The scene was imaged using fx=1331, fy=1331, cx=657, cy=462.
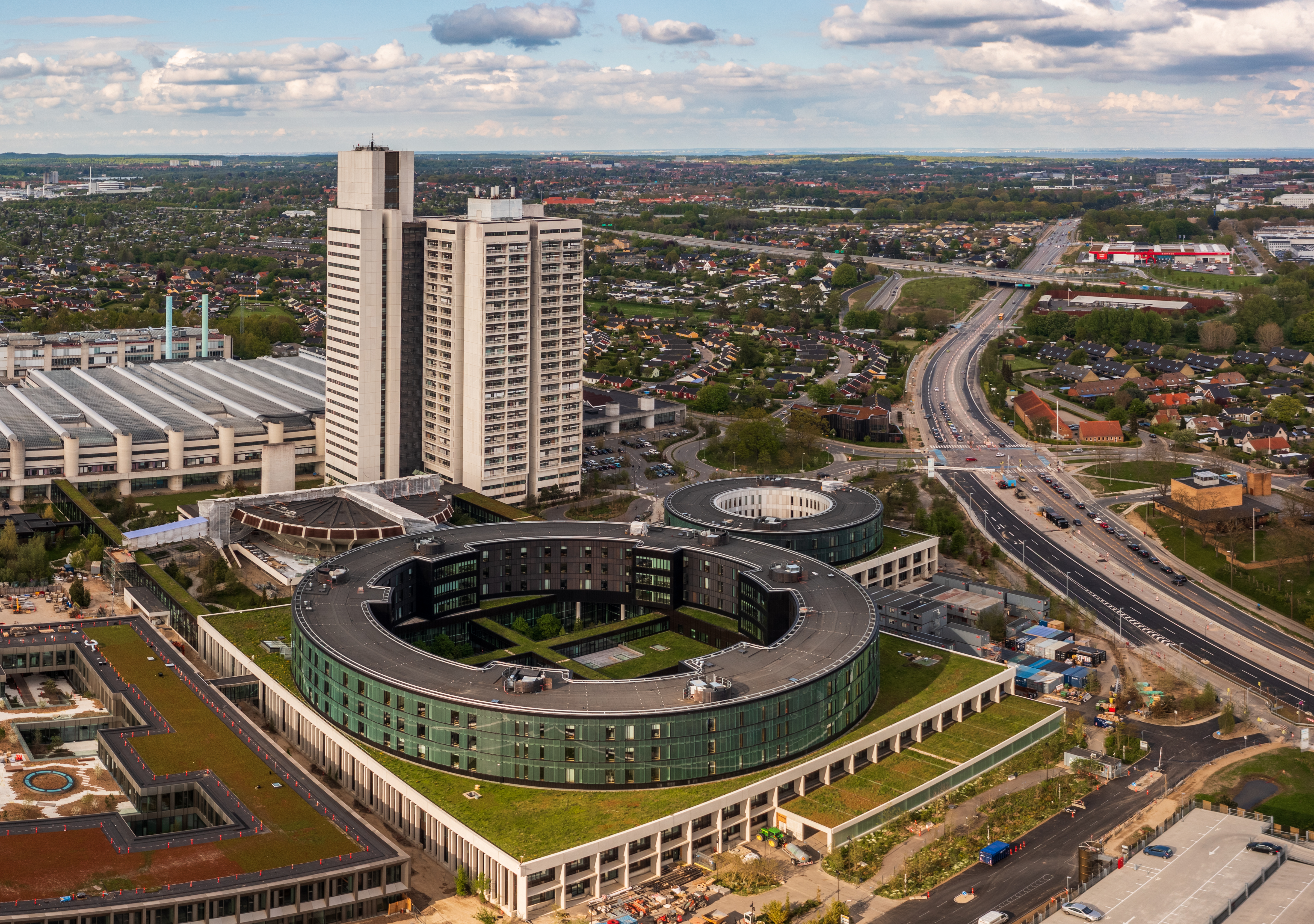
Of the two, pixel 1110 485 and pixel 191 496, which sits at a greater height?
pixel 1110 485

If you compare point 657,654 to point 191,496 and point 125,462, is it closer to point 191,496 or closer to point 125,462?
point 191,496

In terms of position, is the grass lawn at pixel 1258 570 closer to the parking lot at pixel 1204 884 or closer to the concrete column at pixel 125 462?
the parking lot at pixel 1204 884

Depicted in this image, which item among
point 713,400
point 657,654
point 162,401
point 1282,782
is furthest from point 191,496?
point 1282,782

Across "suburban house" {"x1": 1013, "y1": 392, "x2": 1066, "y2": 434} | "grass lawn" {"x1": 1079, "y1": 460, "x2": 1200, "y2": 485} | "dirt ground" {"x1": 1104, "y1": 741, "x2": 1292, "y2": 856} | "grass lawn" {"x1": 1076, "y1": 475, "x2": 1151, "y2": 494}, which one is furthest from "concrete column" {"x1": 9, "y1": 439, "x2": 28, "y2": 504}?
"suburban house" {"x1": 1013, "y1": 392, "x2": 1066, "y2": 434}

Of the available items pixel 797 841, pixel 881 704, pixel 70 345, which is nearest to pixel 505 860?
pixel 797 841

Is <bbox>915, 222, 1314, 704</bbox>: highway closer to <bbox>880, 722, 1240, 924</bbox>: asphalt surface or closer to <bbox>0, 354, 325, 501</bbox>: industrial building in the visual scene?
<bbox>880, 722, 1240, 924</bbox>: asphalt surface

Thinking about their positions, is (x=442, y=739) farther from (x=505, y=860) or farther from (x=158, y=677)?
(x=158, y=677)
